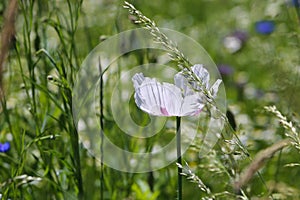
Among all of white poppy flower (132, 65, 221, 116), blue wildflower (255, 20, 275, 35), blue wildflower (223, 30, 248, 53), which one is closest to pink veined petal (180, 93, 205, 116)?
white poppy flower (132, 65, 221, 116)

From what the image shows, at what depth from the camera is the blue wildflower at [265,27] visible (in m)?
3.49

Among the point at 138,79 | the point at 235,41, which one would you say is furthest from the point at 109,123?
the point at 235,41

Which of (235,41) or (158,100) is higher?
(158,100)

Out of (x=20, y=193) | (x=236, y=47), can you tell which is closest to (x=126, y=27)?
(x=20, y=193)

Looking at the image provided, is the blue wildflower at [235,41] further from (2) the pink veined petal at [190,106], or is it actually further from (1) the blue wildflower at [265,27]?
(2) the pink veined petal at [190,106]

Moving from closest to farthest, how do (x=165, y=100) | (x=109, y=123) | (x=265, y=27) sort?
(x=165, y=100) → (x=109, y=123) → (x=265, y=27)

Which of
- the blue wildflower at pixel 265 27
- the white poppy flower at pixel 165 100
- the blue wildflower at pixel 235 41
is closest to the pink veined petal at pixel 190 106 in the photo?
the white poppy flower at pixel 165 100

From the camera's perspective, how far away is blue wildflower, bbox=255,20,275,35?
349cm

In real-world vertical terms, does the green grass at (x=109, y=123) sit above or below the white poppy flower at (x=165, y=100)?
below

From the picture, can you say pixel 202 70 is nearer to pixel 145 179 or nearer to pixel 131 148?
pixel 131 148

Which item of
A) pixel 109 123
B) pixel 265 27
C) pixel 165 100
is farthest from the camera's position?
pixel 265 27

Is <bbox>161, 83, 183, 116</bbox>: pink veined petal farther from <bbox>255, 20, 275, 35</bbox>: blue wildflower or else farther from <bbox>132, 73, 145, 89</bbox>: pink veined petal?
<bbox>255, 20, 275, 35</bbox>: blue wildflower

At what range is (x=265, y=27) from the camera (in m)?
3.51

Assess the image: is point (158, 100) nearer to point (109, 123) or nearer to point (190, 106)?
point (190, 106)
